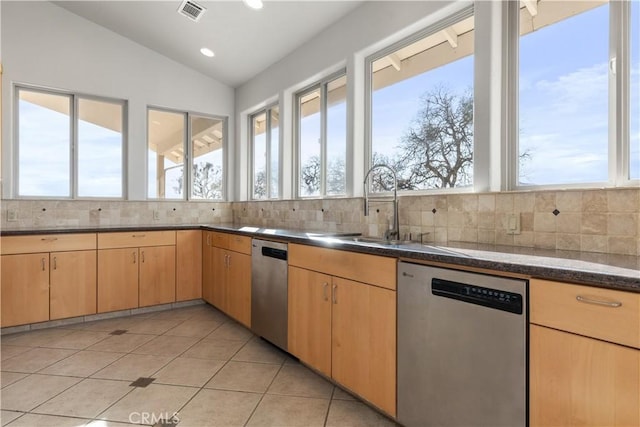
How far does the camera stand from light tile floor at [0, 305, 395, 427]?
192 centimetres

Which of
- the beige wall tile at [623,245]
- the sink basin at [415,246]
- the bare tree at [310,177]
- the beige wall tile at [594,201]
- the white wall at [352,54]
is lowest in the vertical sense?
the sink basin at [415,246]

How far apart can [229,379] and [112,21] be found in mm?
4055

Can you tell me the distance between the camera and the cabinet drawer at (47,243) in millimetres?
3188

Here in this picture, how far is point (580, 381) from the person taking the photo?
1.10 m

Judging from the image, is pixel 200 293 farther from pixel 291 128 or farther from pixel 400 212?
pixel 400 212

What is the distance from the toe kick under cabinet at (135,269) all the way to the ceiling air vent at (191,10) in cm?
231

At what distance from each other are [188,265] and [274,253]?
1850 millimetres

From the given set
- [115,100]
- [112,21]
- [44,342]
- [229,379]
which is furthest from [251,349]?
[112,21]

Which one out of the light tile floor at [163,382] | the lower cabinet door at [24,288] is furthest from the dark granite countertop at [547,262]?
the lower cabinet door at [24,288]

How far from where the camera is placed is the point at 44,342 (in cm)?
304

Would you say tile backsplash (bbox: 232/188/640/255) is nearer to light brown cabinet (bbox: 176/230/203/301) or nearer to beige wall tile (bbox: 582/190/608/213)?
beige wall tile (bbox: 582/190/608/213)

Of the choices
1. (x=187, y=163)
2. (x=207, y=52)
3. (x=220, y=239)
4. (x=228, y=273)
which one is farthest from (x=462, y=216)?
(x=187, y=163)

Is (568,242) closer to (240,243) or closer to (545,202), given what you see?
(545,202)

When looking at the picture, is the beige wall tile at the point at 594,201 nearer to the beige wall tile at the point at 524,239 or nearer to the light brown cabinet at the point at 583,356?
the beige wall tile at the point at 524,239
